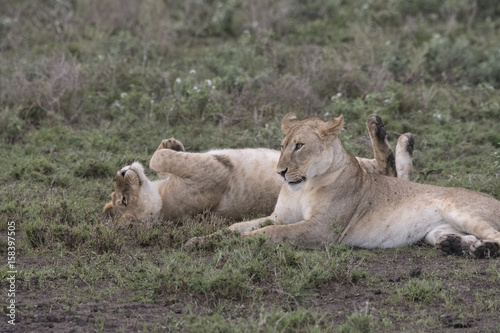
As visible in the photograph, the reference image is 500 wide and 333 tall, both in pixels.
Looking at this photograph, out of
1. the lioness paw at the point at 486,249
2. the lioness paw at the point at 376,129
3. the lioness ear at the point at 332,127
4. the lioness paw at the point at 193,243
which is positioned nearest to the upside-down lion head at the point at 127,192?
the lioness paw at the point at 193,243

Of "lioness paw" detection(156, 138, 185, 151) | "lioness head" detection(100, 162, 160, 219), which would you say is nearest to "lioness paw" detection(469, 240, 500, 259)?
"lioness head" detection(100, 162, 160, 219)

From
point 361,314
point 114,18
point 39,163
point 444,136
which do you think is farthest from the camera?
point 114,18

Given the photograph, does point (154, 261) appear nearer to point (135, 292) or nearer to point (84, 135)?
point (135, 292)

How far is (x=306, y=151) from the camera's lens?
5.94 metres

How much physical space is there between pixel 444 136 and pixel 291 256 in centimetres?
424

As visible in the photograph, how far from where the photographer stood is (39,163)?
8109 millimetres

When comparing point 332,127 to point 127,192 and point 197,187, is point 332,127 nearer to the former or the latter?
point 197,187

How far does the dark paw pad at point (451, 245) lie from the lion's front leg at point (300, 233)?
34.1 inches

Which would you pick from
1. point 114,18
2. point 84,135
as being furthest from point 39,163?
point 114,18

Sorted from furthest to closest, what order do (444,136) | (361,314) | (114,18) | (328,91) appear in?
1. (114,18)
2. (328,91)
3. (444,136)
4. (361,314)

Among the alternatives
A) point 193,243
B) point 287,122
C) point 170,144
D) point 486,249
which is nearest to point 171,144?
point 170,144

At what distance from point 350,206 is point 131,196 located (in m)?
1.84

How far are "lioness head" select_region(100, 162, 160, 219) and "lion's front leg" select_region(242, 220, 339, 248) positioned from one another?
3.35 feet

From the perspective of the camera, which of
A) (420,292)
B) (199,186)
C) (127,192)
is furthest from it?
(199,186)
